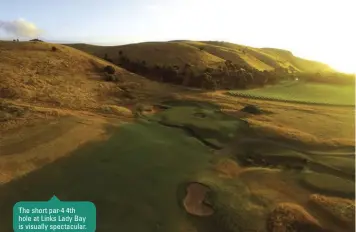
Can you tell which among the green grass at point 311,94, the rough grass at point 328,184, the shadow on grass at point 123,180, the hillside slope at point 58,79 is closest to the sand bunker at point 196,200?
the shadow on grass at point 123,180

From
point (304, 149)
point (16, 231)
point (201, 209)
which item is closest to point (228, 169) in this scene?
point (201, 209)

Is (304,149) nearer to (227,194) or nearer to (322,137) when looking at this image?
(322,137)

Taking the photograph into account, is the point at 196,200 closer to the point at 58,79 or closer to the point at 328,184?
the point at 328,184

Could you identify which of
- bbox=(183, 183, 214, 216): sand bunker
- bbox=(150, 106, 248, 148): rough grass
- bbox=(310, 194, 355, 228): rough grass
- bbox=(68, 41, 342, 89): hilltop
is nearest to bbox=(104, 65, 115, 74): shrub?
bbox=(68, 41, 342, 89): hilltop

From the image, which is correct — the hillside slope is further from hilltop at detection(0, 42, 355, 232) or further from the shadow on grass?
the shadow on grass

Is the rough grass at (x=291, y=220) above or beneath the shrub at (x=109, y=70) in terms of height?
beneath

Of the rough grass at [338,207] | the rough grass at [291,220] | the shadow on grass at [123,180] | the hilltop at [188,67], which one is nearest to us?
the rough grass at [291,220]

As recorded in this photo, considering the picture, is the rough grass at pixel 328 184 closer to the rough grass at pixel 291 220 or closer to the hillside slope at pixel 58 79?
the rough grass at pixel 291 220
